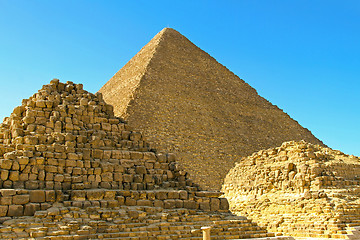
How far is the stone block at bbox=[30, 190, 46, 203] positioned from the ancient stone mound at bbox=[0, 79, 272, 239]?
0.07 ft

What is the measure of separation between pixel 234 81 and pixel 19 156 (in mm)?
53275

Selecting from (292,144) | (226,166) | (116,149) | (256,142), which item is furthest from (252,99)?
(116,149)

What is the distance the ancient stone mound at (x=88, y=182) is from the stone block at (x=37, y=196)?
0.07 feet

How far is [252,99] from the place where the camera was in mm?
60656

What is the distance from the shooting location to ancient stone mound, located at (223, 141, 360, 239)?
632 inches

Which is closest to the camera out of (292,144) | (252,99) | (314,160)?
(314,160)

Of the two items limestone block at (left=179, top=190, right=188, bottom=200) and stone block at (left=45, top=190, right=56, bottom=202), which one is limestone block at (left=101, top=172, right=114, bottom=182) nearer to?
stone block at (left=45, top=190, right=56, bottom=202)

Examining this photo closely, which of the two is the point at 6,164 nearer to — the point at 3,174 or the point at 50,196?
the point at 3,174

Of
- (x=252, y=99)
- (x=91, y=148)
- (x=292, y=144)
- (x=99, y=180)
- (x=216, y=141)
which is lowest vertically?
(x=99, y=180)

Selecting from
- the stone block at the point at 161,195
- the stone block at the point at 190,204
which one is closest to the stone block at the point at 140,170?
the stone block at the point at 161,195

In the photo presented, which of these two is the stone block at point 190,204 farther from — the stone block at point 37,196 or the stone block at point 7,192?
the stone block at point 7,192

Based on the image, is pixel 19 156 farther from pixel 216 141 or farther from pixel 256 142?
pixel 256 142

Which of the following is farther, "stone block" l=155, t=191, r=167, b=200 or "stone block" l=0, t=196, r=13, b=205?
"stone block" l=155, t=191, r=167, b=200

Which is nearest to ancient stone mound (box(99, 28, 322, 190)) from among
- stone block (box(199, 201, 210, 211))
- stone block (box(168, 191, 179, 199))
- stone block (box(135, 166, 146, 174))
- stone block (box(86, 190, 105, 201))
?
stone block (box(199, 201, 210, 211))
